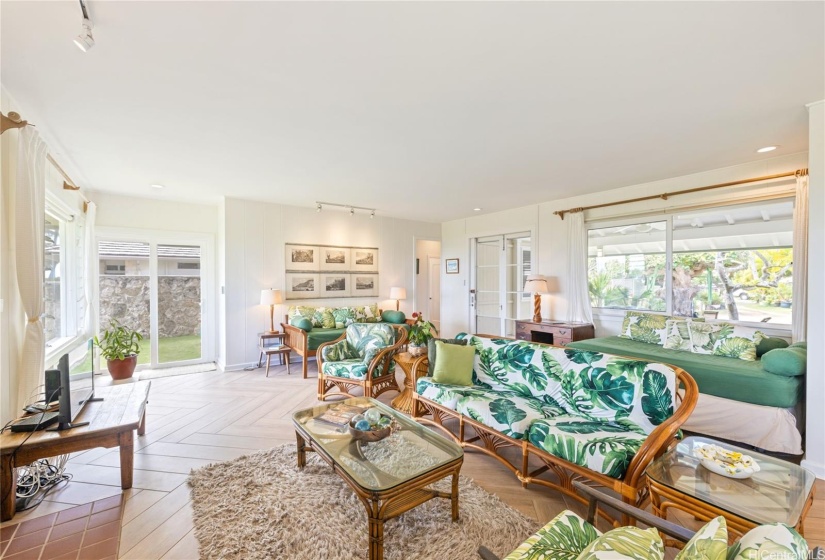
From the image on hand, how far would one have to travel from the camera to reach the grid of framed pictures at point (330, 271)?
18.7ft

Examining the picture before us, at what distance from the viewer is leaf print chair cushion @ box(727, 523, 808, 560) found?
77 cm

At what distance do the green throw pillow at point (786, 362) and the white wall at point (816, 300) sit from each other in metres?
0.18

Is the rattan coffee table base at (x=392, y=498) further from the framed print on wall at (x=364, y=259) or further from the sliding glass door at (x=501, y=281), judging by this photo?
the framed print on wall at (x=364, y=259)

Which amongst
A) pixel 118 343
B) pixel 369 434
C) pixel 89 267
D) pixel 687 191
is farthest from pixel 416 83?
pixel 118 343

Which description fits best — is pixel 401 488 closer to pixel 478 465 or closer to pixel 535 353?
pixel 478 465

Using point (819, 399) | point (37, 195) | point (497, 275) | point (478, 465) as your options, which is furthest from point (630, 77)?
point (497, 275)

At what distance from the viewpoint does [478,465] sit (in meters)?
2.49

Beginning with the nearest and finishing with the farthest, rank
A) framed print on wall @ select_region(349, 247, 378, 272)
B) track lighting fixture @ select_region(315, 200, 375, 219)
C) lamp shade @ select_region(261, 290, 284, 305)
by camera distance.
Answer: lamp shade @ select_region(261, 290, 284, 305) < track lighting fixture @ select_region(315, 200, 375, 219) < framed print on wall @ select_region(349, 247, 378, 272)

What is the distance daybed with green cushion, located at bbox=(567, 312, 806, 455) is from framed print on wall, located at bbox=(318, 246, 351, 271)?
449cm

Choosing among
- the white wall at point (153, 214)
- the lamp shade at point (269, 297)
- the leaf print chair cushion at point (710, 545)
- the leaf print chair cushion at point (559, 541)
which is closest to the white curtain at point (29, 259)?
the lamp shade at point (269, 297)

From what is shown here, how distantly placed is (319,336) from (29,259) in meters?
3.05

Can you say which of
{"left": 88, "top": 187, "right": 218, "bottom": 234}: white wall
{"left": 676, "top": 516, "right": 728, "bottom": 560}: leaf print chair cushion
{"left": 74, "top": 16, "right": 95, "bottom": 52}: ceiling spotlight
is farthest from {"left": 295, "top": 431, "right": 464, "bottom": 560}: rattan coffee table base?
{"left": 88, "top": 187, "right": 218, "bottom": 234}: white wall

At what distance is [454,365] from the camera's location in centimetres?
299

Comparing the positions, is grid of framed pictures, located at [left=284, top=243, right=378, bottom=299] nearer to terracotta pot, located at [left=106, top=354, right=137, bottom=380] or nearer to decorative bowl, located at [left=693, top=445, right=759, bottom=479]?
terracotta pot, located at [left=106, top=354, right=137, bottom=380]
